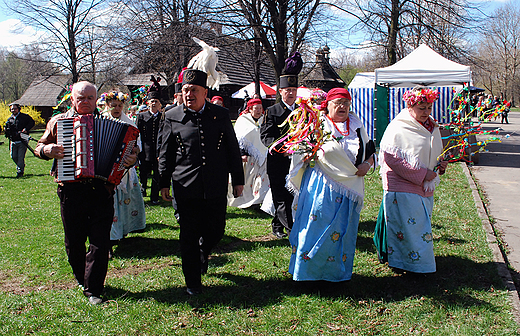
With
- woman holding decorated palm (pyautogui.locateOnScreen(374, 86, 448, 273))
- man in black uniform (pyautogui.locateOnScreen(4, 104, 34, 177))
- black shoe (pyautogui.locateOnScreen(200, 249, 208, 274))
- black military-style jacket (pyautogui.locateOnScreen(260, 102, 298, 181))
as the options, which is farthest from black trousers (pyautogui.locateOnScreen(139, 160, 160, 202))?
man in black uniform (pyautogui.locateOnScreen(4, 104, 34, 177))

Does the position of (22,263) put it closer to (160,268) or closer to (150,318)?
(160,268)

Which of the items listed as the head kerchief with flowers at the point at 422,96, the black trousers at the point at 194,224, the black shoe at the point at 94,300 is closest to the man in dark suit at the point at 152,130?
the black trousers at the point at 194,224

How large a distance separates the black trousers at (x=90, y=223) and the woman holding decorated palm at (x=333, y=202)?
1737 mm

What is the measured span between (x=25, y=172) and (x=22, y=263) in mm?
8757

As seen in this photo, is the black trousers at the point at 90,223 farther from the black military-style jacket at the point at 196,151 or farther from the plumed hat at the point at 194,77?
the plumed hat at the point at 194,77

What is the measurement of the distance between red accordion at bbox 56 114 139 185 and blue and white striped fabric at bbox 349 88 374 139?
1379 centimetres

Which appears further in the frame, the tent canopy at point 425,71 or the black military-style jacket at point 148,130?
the tent canopy at point 425,71

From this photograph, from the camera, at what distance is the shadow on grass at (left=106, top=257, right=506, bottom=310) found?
370 centimetres

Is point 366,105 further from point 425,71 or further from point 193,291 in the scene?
point 193,291

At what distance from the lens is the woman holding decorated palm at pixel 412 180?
3.95 m

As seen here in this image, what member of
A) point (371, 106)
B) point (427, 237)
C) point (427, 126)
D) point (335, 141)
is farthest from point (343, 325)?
point (371, 106)

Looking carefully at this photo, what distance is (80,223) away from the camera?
3750mm

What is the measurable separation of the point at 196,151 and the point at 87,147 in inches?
36.0

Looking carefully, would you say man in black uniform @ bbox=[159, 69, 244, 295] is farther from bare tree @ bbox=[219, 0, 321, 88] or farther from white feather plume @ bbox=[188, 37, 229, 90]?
bare tree @ bbox=[219, 0, 321, 88]
